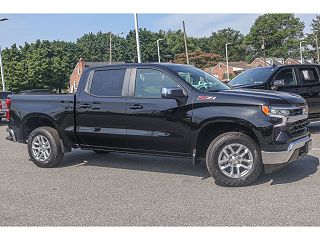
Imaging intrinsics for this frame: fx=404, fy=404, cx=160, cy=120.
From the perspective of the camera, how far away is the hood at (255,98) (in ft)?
18.3

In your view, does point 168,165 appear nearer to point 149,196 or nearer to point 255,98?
point 149,196

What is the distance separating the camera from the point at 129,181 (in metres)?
6.31

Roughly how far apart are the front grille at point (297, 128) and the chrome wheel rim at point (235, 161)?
25.8 inches

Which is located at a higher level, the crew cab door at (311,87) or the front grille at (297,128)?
the crew cab door at (311,87)

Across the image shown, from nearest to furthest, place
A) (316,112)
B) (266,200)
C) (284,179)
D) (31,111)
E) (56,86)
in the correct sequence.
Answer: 1. (266,200)
2. (284,179)
3. (31,111)
4. (316,112)
5. (56,86)

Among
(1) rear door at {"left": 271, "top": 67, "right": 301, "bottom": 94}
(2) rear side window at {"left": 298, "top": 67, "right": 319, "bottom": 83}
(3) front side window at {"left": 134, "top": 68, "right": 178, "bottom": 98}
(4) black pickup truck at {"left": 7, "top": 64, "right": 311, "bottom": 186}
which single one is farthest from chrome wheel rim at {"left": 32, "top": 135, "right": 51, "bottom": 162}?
(2) rear side window at {"left": 298, "top": 67, "right": 319, "bottom": 83}

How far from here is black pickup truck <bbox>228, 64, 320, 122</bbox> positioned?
10.2 m

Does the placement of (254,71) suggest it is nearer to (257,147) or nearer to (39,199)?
(257,147)

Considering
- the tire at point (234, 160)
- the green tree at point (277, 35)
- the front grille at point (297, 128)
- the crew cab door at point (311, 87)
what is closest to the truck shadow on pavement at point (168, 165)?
the tire at point (234, 160)

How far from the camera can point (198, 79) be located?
645cm

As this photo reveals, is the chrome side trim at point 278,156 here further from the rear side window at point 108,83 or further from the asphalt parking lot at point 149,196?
the rear side window at point 108,83
